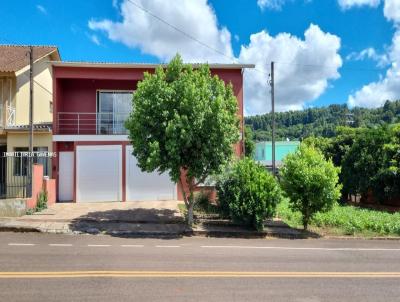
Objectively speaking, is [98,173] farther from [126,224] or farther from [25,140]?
[126,224]

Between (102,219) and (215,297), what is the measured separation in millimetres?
9254

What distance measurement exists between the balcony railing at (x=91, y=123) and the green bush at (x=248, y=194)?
734 centimetres

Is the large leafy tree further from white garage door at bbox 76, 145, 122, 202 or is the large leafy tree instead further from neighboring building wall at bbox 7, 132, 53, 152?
neighboring building wall at bbox 7, 132, 53, 152

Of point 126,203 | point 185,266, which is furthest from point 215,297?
point 126,203

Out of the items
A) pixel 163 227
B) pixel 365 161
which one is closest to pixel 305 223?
pixel 163 227

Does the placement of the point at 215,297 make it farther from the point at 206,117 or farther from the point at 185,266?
the point at 206,117

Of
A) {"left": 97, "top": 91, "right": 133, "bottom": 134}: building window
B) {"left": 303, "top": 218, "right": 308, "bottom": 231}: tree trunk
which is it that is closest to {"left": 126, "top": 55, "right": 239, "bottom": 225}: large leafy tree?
{"left": 303, "top": 218, "right": 308, "bottom": 231}: tree trunk

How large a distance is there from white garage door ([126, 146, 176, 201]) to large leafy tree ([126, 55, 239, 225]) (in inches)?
214

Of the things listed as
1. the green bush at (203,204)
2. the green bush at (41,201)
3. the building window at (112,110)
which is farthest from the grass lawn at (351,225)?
the green bush at (41,201)

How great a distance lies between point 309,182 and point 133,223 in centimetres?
647

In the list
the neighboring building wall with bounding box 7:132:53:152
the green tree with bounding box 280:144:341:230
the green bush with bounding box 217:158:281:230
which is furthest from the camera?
the neighboring building wall with bounding box 7:132:53:152

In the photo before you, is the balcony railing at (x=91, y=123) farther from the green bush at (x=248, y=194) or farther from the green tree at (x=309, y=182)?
the green tree at (x=309, y=182)

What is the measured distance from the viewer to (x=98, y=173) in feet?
64.3

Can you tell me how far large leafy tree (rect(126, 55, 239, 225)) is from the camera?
13.6m
